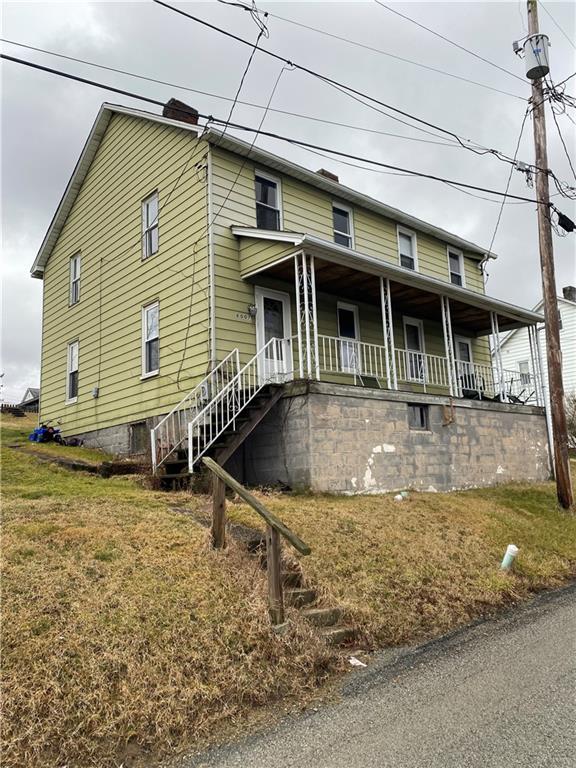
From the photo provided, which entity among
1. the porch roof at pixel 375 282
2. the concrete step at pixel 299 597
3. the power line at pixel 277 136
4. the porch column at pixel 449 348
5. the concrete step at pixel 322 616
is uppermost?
the power line at pixel 277 136

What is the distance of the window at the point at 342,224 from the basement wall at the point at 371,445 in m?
5.20

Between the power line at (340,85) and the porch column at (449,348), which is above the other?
the power line at (340,85)

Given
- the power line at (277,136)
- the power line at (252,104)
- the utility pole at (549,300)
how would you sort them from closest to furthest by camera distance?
the power line at (277,136), the power line at (252,104), the utility pole at (549,300)

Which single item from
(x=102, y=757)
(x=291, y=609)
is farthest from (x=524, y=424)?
(x=102, y=757)

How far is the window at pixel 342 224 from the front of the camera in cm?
1493

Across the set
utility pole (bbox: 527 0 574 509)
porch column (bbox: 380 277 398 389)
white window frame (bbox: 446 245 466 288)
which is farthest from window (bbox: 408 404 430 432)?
white window frame (bbox: 446 245 466 288)

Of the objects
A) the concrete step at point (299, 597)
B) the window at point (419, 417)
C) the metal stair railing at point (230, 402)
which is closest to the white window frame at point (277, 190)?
the metal stair railing at point (230, 402)

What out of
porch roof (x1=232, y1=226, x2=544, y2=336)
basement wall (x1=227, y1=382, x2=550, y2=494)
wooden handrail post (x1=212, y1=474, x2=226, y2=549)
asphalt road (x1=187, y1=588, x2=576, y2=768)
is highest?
porch roof (x1=232, y1=226, x2=544, y2=336)

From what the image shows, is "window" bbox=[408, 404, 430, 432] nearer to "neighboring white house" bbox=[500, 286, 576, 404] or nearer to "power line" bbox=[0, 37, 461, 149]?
"power line" bbox=[0, 37, 461, 149]

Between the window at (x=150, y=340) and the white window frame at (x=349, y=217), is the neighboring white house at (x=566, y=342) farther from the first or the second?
the window at (x=150, y=340)

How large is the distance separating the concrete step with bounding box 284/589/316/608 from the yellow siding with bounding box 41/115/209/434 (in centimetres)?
676

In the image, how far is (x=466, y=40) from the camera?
10508mm

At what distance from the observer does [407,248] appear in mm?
17016

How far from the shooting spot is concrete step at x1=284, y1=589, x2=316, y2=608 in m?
5.20
